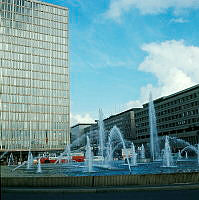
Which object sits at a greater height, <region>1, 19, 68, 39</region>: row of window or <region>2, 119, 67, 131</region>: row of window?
<region>1, 19, 68, 39</region>: row of window

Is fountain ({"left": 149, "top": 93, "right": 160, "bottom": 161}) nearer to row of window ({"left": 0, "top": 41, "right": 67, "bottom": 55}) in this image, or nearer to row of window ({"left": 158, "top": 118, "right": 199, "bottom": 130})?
row of window ({"left": 158, "top": 118, "right": 199, "bottom": 130})

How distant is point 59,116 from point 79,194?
277 ft

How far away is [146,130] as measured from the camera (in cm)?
11419

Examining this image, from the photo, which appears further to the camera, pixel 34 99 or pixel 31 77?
pixel 31 77

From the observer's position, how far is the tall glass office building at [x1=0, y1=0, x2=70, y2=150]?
89062 mm

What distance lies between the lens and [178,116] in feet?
314

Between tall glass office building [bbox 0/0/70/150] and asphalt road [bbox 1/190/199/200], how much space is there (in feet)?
256

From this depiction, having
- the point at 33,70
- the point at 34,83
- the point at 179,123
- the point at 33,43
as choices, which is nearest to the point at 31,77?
the point at 34,83

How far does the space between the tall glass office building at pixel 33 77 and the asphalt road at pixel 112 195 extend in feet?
256

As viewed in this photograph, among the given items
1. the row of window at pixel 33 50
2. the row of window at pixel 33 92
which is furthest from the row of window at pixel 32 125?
the row of window at pixel 33 50

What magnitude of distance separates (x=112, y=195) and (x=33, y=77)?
8465 cm

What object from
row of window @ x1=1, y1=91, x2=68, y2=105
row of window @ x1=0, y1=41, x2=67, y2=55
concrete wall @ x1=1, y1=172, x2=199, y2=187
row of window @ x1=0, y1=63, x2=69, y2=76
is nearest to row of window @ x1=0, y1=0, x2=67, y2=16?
row of window @ x1=0, y1=41, x2=67, y2=55

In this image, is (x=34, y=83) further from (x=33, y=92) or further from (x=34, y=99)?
(x=34, y=99)

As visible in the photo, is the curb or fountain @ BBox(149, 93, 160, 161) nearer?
the curb
